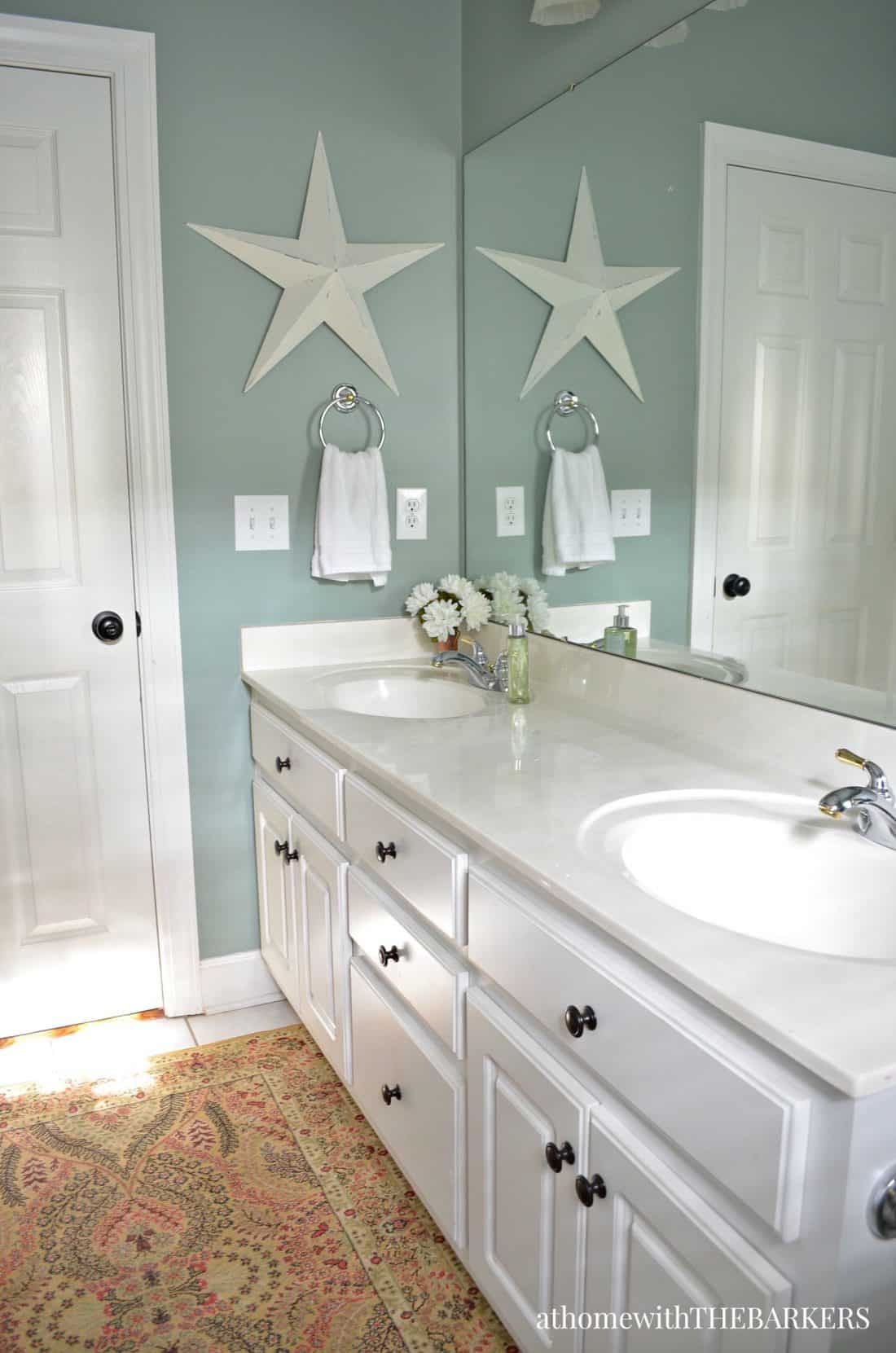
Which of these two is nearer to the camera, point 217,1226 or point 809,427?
point 809,427

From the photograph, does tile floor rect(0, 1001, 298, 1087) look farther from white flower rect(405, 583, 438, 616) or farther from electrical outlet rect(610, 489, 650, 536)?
electrical outlet rect(610, 489, 650, 536)

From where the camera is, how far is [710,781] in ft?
5.09

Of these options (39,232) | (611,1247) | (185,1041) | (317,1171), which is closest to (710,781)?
(611,1247)

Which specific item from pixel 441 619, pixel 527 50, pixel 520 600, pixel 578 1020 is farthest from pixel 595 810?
pixel 527 50

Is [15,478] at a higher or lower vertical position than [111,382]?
lower

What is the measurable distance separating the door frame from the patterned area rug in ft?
1.30

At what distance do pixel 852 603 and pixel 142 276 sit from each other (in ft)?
5.31

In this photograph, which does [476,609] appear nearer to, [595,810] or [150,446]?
[150,446]

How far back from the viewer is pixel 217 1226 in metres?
1.86

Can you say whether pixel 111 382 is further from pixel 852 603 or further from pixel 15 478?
pixel 852 603

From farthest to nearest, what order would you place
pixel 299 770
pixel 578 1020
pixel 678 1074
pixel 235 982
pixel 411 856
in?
pixel 235 982, pixel 299 770, pixel 411 856, pixel 578 1020, pixel 678 1074

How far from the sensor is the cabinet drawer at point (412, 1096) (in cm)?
155

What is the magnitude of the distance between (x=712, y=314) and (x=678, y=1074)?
3.90 ft

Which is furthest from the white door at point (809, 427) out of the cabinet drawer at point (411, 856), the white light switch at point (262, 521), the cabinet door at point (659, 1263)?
the white light switch at point (262, 521)
